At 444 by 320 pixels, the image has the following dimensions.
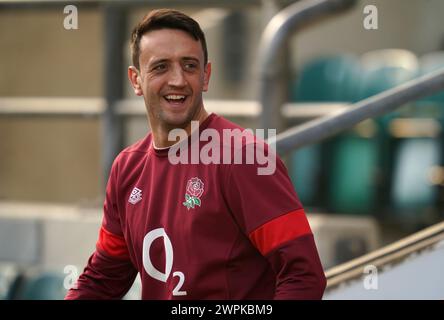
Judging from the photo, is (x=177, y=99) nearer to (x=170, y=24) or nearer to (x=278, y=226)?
(x=170, y=24)

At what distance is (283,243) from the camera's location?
1.99 meters

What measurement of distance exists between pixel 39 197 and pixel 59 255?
1.55 meters

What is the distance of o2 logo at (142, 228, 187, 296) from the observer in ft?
6.97

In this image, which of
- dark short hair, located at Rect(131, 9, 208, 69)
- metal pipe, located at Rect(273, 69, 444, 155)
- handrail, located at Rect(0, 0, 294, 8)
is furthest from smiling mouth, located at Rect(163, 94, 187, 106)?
handrail, located at Rect(0, 0, 294, 8)

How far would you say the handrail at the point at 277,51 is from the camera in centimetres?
371

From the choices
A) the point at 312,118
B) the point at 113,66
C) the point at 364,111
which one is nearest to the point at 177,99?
the point at 364,111

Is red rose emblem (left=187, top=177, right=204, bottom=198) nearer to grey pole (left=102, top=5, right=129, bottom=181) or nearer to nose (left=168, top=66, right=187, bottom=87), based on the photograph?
nose (left=168, top=66, right=187, bottom=87)

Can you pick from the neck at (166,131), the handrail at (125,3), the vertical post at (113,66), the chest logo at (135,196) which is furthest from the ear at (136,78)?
the vertical post at (113,66)

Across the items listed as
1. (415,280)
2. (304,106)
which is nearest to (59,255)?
(304,106)

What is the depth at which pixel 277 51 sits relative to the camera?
3791 mm

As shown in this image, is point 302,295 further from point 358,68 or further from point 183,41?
point 358,68

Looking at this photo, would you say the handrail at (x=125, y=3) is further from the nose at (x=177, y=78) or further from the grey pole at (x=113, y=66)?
the nose at (x=177, y=78)

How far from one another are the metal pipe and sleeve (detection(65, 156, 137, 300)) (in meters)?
0.65

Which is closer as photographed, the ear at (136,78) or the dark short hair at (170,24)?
the dark short hair at (170,24)
